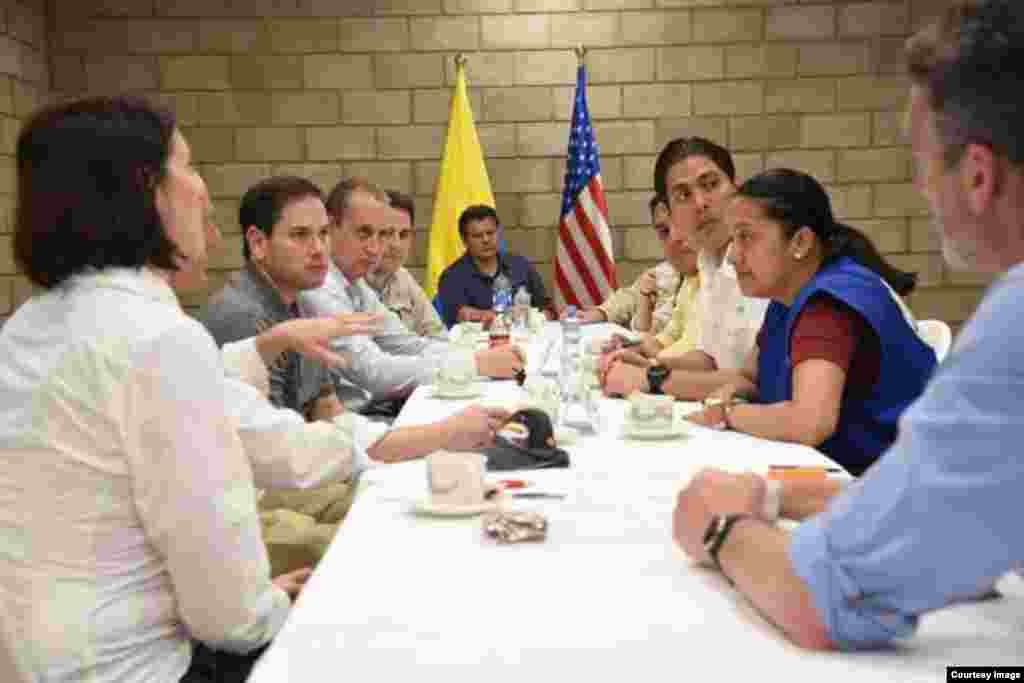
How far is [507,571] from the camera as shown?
4.14ft

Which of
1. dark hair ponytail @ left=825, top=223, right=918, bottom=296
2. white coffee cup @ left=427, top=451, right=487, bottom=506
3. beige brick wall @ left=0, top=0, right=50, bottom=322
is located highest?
beige brick wall @ left=0, top=0, right=50, bottom=322

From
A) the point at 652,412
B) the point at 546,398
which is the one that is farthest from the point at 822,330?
the point at 546,398

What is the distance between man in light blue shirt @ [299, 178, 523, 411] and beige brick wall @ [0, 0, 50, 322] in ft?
6.62

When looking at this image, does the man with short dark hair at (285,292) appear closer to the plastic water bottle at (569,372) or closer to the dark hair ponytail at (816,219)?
the plastic water bottle at (569,372)

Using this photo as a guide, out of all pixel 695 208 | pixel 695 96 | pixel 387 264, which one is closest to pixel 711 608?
pixel 695 208

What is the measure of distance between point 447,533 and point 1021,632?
2.33 ft

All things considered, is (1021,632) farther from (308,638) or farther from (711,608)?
(308,638)

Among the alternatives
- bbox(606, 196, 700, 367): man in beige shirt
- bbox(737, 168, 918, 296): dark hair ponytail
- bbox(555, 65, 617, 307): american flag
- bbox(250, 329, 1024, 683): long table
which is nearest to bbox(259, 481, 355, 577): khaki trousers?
bbox(250, 329, 1024, 683): long table

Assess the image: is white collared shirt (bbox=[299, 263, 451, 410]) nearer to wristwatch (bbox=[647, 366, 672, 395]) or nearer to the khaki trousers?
wristwatch (bbox=[647, 366, 672, 395])

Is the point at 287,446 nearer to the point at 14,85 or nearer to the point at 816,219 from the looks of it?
the point at 816,219

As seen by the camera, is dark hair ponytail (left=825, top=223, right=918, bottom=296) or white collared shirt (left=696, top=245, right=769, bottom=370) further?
white collared shirt (left=696, top=245, right=769, bottom=370)

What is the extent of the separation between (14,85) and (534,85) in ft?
9.69

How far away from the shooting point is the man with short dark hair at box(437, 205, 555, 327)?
20.3 feet

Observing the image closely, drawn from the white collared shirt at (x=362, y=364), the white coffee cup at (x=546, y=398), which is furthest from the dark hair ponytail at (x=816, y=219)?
the white collared shirt at (x=362, y=364)
